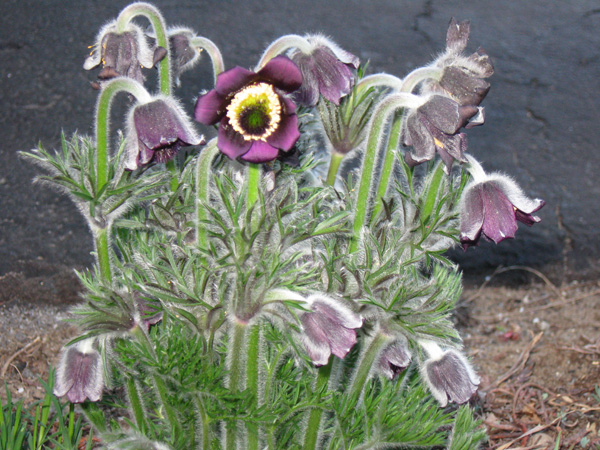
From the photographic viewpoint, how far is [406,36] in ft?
14.3

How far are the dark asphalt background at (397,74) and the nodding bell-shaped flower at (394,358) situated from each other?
5.93 feet

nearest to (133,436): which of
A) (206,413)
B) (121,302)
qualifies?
(206,413)

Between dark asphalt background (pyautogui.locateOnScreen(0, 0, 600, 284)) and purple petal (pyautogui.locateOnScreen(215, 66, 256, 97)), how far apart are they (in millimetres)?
2045

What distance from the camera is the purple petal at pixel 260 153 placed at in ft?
4.80

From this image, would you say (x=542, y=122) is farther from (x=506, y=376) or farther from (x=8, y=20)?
(x=8, y=20)

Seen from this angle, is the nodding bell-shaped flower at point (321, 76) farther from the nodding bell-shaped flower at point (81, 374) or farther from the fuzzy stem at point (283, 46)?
the nodding bell-shaped flower at point (81, 374)

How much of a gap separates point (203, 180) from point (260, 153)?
0.21 metres

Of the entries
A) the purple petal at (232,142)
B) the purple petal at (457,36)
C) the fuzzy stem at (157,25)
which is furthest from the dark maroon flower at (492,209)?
the fuzzy stem at (157,25)

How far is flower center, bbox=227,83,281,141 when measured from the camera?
1.46m

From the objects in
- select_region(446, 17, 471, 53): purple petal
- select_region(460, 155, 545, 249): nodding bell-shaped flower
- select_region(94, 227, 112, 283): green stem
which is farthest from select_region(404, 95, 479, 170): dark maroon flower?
select_region(94, 227, 112, 283): green stem

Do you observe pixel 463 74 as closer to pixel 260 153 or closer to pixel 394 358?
pixel 260 153

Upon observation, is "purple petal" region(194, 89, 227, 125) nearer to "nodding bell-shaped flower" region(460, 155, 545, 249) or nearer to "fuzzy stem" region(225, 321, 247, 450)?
"fuzzy stem" region(225, 321, 247, 450)

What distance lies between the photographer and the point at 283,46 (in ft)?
5.34

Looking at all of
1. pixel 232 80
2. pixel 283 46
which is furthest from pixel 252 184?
pixel 283 46
